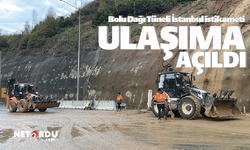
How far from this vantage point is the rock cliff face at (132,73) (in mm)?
19484

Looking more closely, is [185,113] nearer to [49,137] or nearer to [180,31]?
[49,137]

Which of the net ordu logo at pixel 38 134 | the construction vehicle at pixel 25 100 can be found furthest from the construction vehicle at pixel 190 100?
the construction vehicle at pixel 25 100

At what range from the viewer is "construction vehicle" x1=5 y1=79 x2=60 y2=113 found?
21062mm

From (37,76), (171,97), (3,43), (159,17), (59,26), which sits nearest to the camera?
(171,97)

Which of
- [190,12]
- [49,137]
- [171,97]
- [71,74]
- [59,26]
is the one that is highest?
[59,26]

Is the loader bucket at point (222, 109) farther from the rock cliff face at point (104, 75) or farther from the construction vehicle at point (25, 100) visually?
the construction vehicle at point (25, 100)

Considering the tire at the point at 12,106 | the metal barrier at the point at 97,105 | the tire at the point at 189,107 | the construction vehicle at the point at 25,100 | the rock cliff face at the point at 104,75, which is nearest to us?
the tire at the point at 189,107

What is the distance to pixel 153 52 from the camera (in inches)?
1131

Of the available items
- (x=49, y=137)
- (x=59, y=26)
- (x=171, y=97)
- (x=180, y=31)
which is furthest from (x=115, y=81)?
(x=59, y=26)

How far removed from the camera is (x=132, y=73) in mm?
27953

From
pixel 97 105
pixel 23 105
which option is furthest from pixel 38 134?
pixel 97 105

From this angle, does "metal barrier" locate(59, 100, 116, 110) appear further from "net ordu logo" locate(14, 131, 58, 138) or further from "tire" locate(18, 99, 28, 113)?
"net ordu logo" locate(14, 131, 58, 138)

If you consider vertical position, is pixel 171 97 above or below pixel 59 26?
below

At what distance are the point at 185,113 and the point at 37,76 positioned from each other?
3524 centimetres
